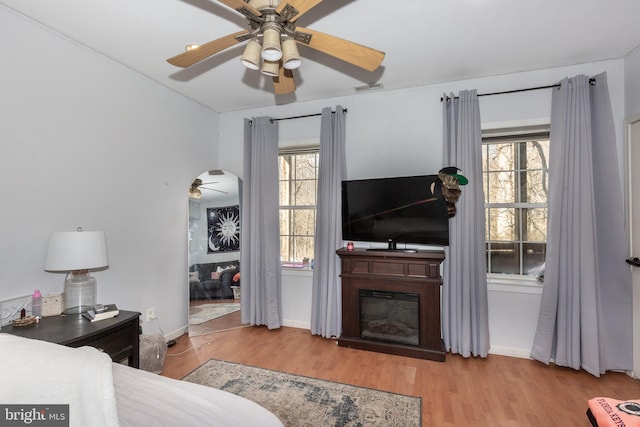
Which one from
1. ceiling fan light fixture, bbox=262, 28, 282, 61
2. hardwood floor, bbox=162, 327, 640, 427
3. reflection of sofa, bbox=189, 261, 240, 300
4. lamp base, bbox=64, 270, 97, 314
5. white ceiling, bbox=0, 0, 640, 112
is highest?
white ceiling, bbox=0, 0, 640, 112

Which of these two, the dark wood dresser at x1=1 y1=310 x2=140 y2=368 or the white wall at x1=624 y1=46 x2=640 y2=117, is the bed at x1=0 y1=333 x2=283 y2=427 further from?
the white wall at x1=624 y1=46 x2=640 y2=117

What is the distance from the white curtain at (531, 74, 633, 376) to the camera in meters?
2.41

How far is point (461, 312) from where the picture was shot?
2756 mm

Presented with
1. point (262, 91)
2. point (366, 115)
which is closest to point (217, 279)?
point (262, 91)

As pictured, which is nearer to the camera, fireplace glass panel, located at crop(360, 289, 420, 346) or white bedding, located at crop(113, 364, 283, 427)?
white bedding, located at crop(113, 364, 283, 427)

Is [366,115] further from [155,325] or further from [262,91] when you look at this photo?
[155,325]

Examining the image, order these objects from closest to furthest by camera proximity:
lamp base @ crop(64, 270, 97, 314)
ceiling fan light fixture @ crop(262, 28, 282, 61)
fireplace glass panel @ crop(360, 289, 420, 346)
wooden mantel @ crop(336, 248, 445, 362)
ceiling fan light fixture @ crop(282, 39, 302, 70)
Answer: ceiling fan light fixture @ crop(262, 28, 282, 61), ceiling fan light fixture @ crop(282, 39, 302, 70), lamp base @ crop(64, 270, 97, 314), wooden mantel @ crop(336, 248, 445, 362), fireplace glass panel @ crop(360, 289, 420, 346)

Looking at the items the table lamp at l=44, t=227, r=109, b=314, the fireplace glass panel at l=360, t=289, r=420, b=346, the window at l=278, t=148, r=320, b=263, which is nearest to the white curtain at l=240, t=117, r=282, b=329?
the window at l=278, t=148, r=320, b=263

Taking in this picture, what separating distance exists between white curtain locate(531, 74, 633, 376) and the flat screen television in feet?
3.18

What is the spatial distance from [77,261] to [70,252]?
0.07m

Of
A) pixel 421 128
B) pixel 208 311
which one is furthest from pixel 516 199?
pixel 208 311

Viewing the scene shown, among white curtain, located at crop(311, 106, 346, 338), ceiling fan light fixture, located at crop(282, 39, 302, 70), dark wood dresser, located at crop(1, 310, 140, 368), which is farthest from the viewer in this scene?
white curtain, located at crop(311, 106, 346, 338)

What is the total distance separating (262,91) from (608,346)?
3.99m

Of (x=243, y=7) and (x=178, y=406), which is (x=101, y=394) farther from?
(x=243, y=7)
